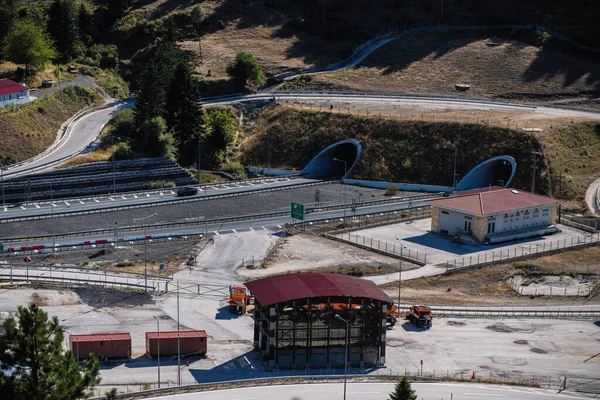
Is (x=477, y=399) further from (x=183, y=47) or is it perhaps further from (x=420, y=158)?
(x=183, y=47)

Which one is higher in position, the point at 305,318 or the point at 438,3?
the point at 438,3

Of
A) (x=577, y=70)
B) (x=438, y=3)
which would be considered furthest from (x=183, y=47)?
(x=577, y=70)

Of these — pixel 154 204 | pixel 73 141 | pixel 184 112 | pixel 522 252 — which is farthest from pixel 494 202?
pixel 73 141

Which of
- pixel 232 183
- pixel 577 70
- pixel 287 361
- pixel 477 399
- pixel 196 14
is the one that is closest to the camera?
pixel 477 399

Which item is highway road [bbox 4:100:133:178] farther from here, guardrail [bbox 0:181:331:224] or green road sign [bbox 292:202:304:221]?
green road sign [bbox 292:202:304:221]

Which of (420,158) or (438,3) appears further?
(438,3)

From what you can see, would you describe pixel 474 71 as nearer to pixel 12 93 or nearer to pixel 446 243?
pixel 446 243

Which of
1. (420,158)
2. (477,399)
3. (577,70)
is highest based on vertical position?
(577,70)
